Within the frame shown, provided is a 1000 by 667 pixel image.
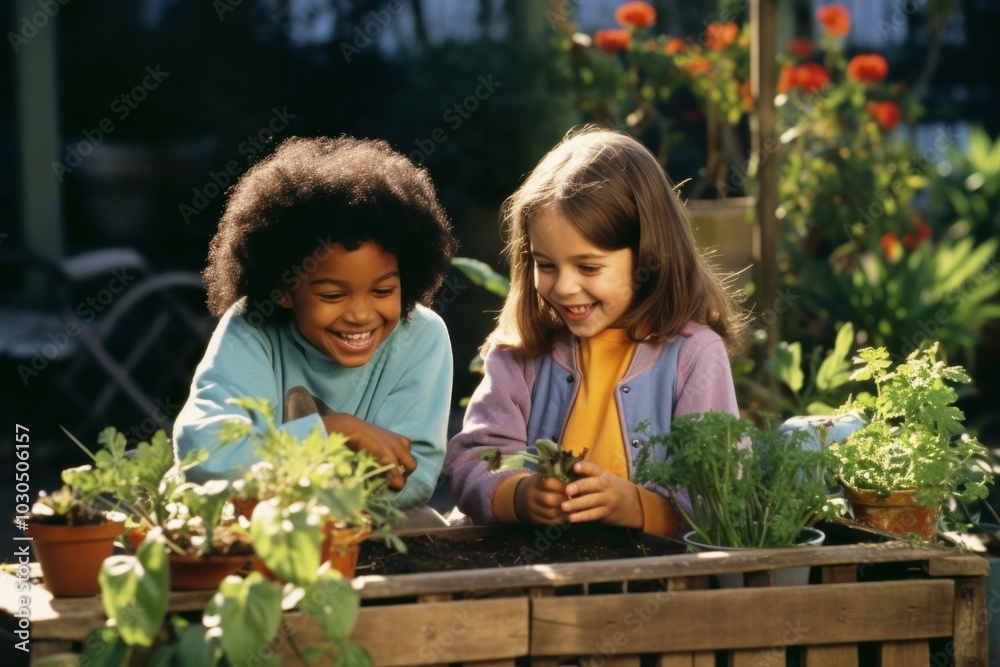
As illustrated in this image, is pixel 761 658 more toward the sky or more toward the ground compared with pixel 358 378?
more toward the ground

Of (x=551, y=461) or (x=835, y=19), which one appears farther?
(x=835, y=19)

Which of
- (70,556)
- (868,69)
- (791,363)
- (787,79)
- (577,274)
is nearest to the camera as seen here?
(70,556)

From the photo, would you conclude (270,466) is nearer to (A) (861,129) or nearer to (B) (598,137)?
(B) (598,137)

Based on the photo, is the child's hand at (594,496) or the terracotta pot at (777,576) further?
the child's hand at (594,496)

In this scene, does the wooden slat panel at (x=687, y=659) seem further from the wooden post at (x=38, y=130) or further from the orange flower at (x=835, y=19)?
the wooden post at (x=38, y=130)

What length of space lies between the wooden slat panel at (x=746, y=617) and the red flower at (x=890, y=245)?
368cm

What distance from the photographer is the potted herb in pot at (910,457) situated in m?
2.49

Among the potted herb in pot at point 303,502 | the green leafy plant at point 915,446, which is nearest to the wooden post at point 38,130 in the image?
the potted herb in pot at point 303,502

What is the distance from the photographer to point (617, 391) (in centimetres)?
273

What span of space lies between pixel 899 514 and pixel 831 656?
440mm

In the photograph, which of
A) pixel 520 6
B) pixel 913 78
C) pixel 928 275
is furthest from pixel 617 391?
pixel 913 78

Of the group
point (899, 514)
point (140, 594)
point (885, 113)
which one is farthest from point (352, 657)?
point (885, 113)

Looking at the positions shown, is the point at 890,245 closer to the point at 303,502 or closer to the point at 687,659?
the point at 687,659

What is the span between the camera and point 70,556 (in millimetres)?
1967
